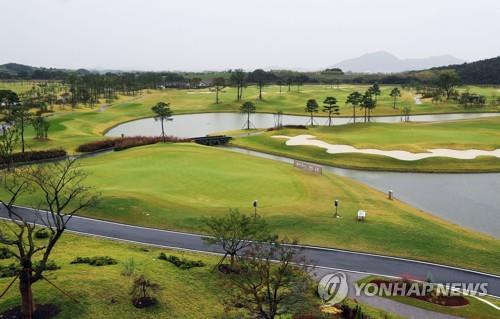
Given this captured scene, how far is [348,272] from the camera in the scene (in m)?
27.2

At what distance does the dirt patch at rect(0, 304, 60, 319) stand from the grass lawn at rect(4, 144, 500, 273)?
14065 millimetres

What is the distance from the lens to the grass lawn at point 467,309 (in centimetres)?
2217

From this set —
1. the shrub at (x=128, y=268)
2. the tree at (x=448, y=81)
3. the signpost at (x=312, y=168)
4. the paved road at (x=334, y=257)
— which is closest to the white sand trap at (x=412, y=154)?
the signpost at (x=312, y=168)

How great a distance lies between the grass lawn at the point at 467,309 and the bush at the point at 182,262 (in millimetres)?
11962

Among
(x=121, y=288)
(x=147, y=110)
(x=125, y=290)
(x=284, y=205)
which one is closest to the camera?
(x=125, y=290)

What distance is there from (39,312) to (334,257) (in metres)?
18.5

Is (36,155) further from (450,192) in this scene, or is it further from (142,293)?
(450,192)

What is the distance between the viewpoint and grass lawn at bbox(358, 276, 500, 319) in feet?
72.7

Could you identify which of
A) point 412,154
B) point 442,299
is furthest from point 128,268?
point 412,154

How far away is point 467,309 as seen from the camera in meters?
22.7

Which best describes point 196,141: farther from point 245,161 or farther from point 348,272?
point 348,272

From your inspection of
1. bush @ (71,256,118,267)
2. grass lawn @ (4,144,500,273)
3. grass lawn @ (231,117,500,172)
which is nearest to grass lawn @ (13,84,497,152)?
grass lawn @ (4,144,500,273)

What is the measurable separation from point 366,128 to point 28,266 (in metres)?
71.9

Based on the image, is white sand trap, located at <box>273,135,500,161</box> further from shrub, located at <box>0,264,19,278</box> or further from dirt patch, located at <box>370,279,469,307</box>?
shrub, located at <box>0,264,19,278</box>
